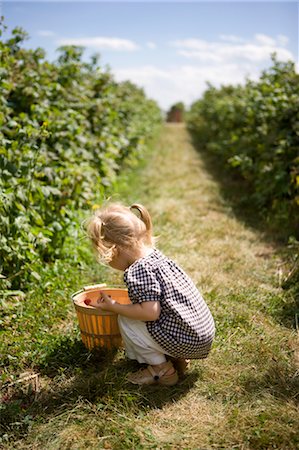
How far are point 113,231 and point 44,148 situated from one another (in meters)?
2.24

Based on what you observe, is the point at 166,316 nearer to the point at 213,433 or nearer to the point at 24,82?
the point at 213,433

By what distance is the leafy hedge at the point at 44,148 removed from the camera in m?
3.91

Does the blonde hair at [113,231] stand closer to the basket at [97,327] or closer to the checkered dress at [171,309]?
the checkered dress at [171,309]

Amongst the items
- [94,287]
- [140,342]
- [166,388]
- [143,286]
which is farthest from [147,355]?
[94,287]

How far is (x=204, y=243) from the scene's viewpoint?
5.44m

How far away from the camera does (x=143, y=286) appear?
9.14 feet

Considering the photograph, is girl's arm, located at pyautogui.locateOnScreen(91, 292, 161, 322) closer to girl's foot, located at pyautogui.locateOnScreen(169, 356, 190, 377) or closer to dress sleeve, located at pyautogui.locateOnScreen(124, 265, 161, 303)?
dress sleeve, located at pyautogui.locateOnScreen(124, 265, 161, 303)

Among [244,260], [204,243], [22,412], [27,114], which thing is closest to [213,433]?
[22,412]

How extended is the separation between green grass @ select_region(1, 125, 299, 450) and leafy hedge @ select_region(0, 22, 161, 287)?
12.3 inches

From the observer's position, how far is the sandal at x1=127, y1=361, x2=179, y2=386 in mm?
2854

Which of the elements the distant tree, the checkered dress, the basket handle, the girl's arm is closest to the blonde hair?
the checkered dress

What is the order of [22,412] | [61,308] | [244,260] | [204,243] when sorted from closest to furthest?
[22,412], [61,308], [244,260], [204,243]

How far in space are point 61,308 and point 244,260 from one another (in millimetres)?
2048

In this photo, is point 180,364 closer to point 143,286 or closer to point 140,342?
point 140,342
